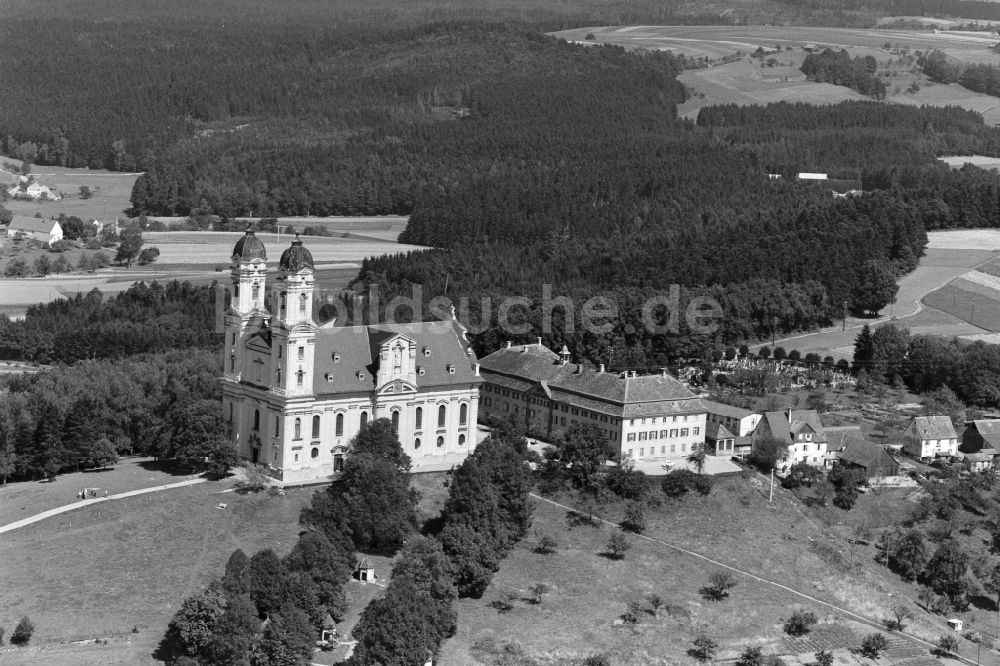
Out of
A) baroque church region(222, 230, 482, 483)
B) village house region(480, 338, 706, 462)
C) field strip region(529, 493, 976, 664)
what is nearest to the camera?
field strip region(529, 493, 976, 664)

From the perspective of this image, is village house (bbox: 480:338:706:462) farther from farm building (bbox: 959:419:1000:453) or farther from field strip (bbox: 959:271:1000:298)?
field strip (bbox: 959:271:1000:298)

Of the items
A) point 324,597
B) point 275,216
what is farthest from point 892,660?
point 275,216

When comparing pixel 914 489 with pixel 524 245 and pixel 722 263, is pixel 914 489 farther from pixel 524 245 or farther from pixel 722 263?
pixel 524 245

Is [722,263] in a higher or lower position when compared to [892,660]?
higher

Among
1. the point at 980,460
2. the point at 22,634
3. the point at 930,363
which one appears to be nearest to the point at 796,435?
the point at 980,460

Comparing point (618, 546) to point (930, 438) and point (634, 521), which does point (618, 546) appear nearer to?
point (634, 521)

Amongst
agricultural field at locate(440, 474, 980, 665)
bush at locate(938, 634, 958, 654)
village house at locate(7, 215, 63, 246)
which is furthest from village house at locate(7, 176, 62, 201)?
bush at locate(938, 634, 958, 654)
